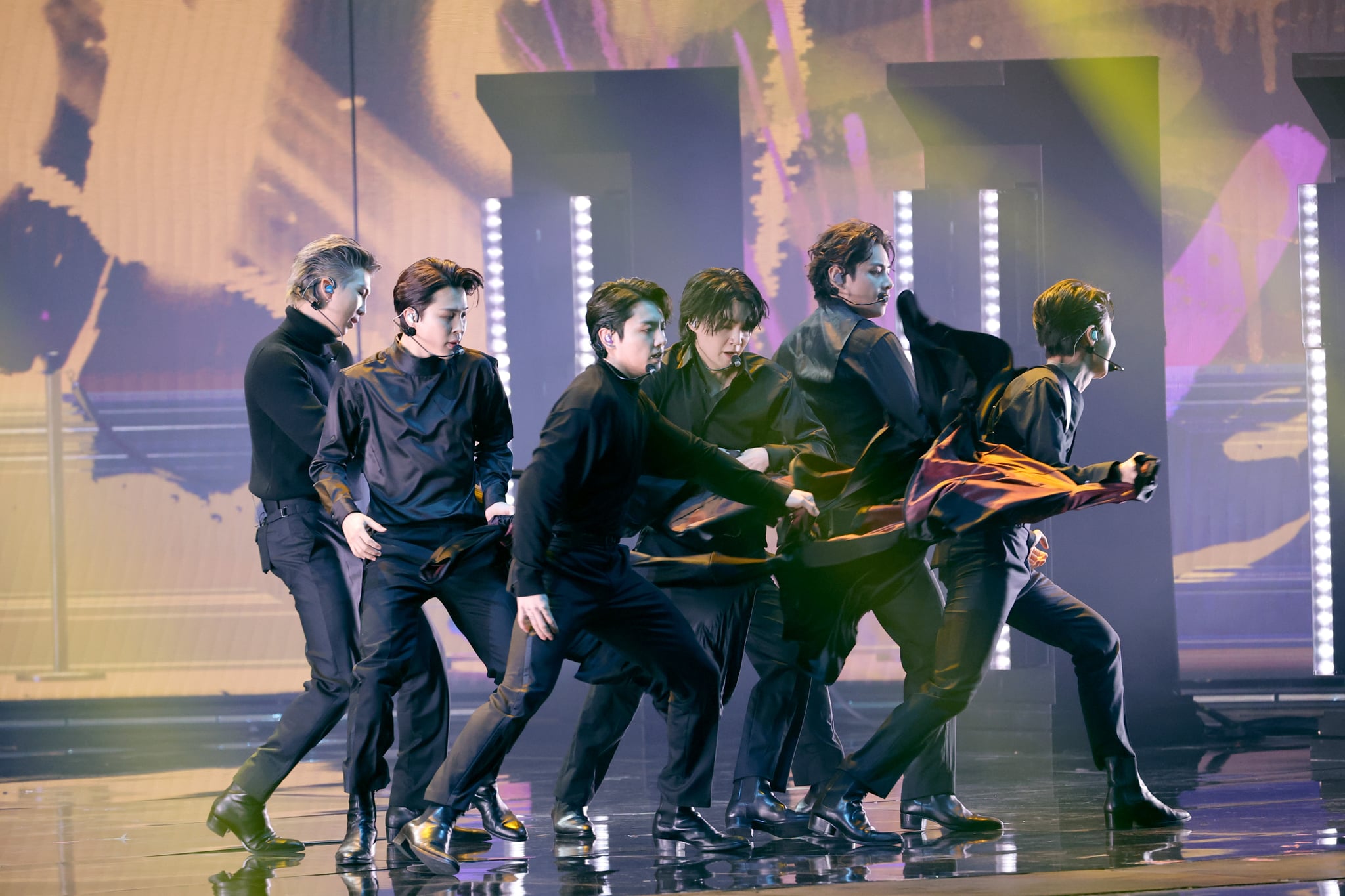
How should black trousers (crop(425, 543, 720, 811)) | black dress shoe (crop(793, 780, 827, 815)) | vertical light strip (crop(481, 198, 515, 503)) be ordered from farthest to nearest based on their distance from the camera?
vertical light strip (crop(481, 198, 515, 503)) → black dress shoe (crop(793, 780, 827, 815)) → black trousers (crop(425, 543, 720, 811))

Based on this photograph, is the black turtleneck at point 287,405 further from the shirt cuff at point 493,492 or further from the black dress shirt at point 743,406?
the black dress shirt at point 743,406

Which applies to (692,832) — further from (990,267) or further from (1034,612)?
(990,267)

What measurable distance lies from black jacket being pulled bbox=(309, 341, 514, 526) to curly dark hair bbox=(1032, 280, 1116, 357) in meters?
1.66

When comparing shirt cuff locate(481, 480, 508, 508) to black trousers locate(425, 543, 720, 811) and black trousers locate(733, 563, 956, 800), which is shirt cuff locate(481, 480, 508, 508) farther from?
black trousers locate(733, 563, 956, 800)

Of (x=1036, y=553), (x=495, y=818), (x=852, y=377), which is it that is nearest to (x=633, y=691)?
(x=495, y=818)

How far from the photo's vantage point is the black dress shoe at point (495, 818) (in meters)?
4.26

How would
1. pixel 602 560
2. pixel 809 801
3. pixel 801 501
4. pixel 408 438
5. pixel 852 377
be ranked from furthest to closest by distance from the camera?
1. pixel 809 801
2. pixel 852 377
3. pixel 408 438
4. pixel 801 501
5. pixel 602 560

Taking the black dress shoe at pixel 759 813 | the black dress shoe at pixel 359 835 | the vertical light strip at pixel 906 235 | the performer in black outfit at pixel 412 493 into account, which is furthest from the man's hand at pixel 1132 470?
the vertical light strip at pixel 906 235

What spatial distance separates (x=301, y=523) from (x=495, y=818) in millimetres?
1028

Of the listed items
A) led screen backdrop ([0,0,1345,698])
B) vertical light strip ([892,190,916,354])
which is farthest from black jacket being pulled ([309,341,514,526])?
led screen backdrop ([0,0,1345,698])

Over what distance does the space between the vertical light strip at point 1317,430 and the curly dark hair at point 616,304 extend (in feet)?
11.8

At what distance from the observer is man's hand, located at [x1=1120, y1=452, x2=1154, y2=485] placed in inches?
149

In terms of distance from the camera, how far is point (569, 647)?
12.6ft

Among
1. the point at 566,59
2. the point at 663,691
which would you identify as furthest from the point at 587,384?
the point at 566,59
